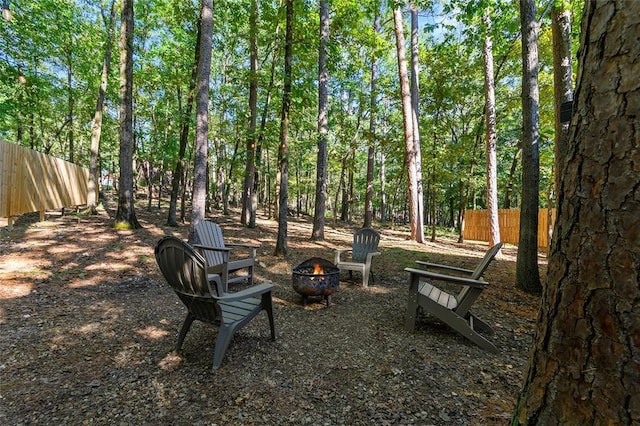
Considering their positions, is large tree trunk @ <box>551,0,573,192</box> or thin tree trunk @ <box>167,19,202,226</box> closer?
large tree trunk @ <box>551,0,573,192</box>

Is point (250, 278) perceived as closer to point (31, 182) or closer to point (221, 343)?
point (221, 343)

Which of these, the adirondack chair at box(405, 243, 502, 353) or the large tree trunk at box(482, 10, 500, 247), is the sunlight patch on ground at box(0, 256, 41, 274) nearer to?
the adirondack chair at box(405, 243, 502, 353)

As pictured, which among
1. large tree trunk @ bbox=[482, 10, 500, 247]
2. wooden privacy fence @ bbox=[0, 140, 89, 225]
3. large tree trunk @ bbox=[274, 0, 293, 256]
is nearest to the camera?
large tree trunk @ bbox=[274, 0, 293, 256]

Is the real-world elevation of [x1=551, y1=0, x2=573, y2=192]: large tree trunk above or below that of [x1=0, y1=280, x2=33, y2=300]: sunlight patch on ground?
above

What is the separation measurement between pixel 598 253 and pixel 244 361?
99.3 inches

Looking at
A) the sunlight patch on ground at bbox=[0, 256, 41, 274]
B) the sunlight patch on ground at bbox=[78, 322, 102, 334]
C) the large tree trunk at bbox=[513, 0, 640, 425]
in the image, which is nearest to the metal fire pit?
the sunlight patch on ground at bbox=[78, 322, 102, 334]

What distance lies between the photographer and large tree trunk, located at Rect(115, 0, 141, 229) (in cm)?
804

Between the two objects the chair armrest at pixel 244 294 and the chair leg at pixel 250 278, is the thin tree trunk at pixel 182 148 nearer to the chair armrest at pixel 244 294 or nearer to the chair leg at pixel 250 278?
the chair leg at pixel 250 278

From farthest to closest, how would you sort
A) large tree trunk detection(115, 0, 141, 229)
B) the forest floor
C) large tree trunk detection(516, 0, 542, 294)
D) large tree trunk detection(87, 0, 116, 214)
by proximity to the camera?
1. large tree trunk detection(87, 0, 116, 214)
2. large tree trunk detection(115, 0, 141, 229)
3. large tree trunk detection(516, 0, 542, 294)
4. the forest floor

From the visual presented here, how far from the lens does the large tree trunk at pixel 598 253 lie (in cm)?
84

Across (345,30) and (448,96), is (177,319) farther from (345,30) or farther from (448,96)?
(448,96)

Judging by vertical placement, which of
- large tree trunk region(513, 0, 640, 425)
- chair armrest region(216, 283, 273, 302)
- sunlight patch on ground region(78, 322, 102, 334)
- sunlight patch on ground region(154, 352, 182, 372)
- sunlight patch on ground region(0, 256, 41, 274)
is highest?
large tree trunk region(513, 0, 640, 425)

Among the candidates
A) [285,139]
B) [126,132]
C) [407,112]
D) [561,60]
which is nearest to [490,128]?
[407,112]

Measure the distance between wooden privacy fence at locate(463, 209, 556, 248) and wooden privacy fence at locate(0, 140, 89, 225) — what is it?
46.8ft
